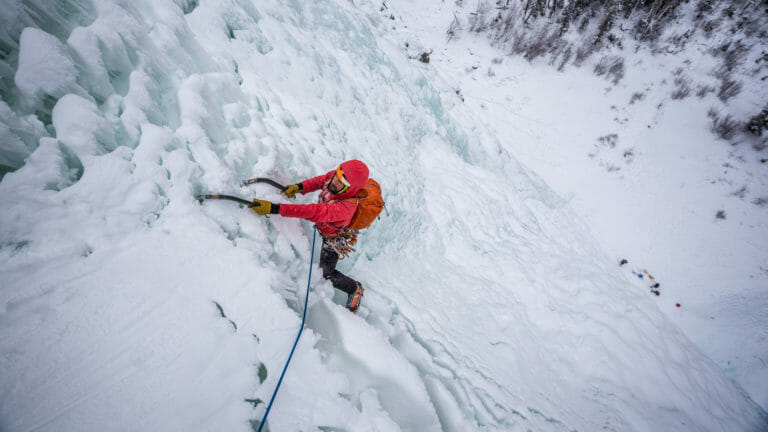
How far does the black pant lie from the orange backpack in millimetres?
363

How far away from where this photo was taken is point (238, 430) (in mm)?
1368

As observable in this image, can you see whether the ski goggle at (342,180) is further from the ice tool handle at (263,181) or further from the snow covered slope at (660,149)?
the snow covered slope at (660,149)

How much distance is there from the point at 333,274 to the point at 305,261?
27 centimetres

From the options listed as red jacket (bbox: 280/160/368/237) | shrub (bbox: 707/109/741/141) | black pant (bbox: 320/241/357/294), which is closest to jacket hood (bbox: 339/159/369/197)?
red jacket (bbox: 280/160/368/237)

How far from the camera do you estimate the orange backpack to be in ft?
7.47

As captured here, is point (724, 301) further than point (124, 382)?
Yes

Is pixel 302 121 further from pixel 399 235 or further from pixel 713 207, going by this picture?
pixel 713 207

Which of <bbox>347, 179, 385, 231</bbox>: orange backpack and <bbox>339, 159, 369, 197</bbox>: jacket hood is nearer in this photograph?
<bbox>339, 159, 369, 197</bbox>: jacket hood

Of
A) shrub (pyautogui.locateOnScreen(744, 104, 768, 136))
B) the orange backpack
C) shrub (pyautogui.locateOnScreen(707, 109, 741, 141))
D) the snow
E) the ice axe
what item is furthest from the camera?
shrub (pyautogui.locateOnScreen(707, 109, 741, 141))

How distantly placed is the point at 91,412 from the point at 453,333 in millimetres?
2773

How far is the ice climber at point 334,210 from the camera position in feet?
6.55

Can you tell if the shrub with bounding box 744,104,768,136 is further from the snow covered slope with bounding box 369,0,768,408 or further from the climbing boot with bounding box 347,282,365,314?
the climbing boot with bounding box 347,282,365,314

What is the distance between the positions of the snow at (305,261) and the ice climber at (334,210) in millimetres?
174

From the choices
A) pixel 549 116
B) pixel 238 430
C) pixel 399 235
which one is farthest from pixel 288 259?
pixel 549 116
